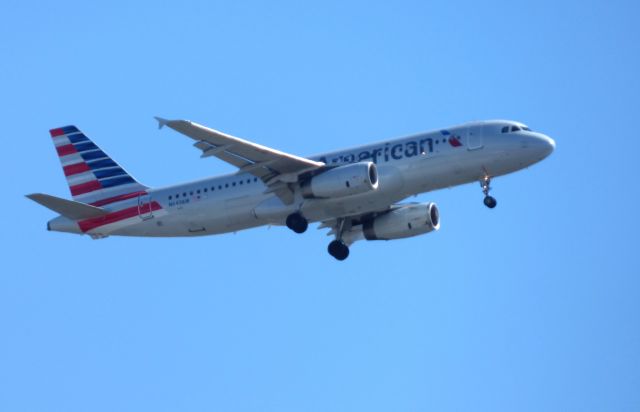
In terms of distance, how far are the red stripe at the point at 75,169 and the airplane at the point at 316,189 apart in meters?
1.44

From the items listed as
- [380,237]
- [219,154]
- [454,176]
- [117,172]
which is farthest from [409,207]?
[117,172]

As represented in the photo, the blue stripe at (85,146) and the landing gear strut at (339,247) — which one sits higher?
the blue stripe at (85,146)

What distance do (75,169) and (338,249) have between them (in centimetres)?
1414

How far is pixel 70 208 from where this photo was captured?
192 feet

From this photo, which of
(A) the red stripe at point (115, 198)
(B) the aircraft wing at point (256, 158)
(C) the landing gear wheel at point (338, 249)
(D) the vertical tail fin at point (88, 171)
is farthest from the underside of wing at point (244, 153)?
(D) the vertical tail fin at point (88, 171)

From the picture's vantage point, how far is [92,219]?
2352 inches

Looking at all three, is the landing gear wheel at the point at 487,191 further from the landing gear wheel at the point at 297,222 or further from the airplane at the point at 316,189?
the landing gear wheel at the point at 297,222

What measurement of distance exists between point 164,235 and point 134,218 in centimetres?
164

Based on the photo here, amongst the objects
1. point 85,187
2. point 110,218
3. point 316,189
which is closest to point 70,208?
point 110,218

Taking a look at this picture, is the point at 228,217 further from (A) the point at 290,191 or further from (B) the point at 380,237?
(B) the point at 380,237

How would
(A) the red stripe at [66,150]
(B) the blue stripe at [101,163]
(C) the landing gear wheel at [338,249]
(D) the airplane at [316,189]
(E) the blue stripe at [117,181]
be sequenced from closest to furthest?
(D) the airplane at [316,189] → (C) the landing gear wheel at [338,249] → (E) the blue stripe at [117,181] → (B) the blue stripe at [101,163] → (A) the red stripe at [66,150]

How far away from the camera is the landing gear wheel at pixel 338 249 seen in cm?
6078

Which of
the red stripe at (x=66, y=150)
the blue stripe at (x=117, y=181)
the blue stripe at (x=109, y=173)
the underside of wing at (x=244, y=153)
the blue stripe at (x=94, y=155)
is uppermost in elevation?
the red stripe at (x=66, y=150)

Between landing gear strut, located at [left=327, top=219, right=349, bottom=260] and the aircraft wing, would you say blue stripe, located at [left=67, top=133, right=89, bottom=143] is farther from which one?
landing gear strut, located at [left=327, top=219, right=349, bottom=260]
